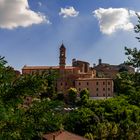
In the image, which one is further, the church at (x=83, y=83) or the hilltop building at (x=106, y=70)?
the hilltop building at (x=106, y=70)


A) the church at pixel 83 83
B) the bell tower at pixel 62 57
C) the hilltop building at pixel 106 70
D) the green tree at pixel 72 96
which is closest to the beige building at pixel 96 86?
the church at pixel 83 83

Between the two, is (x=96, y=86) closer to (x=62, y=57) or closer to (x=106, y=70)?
(x=62, y=57)

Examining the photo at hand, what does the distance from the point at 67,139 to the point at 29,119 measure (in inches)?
1587

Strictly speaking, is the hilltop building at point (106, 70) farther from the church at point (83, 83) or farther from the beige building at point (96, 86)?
the beige building at point (96, 86)

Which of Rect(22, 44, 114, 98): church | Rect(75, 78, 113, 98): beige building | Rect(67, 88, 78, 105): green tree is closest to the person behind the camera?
Rect(67, 88, 78, 105): green tree

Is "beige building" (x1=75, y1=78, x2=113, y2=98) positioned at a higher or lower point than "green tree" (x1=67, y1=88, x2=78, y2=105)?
higher

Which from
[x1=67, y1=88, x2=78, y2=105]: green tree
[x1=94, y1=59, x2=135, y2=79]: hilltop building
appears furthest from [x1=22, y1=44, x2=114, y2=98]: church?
[x1=94, y1=59, x2=135, y2=79]: hilltop building

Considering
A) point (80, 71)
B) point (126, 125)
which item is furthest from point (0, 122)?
point (80, 71)

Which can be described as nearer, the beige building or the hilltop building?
the beige building

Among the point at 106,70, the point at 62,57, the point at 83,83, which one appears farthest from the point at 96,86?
the point at 106,70

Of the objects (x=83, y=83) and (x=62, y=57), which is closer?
(x=83, y=83)

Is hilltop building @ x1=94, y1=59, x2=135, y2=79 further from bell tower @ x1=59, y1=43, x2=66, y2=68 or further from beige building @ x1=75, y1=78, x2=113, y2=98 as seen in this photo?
beige building @ x1=75, y1=78, x2=113, y2=98

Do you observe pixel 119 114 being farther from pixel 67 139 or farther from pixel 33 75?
pixel 33 75

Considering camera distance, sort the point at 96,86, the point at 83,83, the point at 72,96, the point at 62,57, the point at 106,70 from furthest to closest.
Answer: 1. the point at 106,70
2. the point at 62,57
3. the point at 96,86
4. the point at 83,83
5. the point at 72,96
